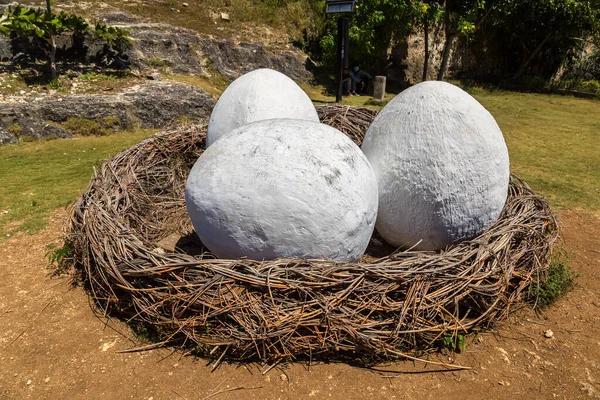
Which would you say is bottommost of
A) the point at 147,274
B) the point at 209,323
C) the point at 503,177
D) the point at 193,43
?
the point at 209,323

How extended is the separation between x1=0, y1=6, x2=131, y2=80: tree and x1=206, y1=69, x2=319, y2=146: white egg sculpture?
6574 millimetres

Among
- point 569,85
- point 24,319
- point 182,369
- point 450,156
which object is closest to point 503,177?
point 450,156

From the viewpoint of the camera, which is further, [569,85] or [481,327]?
[569,85]

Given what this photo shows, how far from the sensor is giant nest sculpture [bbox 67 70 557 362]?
2916 millimetres

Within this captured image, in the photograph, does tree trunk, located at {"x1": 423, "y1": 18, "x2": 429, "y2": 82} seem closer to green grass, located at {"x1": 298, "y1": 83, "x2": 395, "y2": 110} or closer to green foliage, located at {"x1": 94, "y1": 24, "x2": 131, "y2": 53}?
green grass, located at {"x1": 298, "y1": 83, "x2": 395, "y2": 110}

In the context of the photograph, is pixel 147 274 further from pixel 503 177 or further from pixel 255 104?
pixel 503 177

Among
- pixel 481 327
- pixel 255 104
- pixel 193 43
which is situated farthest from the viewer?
pixel 193 43

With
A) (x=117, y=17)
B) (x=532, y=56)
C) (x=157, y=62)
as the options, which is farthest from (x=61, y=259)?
(x=532, y=56)

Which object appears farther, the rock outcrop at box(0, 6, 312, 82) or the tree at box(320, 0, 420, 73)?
the tree at box(320, 0, 420, 73)

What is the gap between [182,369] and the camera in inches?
115

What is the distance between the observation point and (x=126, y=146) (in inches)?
305

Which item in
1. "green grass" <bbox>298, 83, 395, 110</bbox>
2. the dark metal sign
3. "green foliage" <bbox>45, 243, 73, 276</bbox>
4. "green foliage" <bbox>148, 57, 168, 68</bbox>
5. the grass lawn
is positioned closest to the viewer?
"green foliage" <bbox>45, 243, 73, 276</bbox>

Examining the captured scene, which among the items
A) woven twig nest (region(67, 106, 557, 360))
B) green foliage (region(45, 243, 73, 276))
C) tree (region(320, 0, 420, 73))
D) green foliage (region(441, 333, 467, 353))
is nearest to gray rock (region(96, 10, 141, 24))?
tree (region(320, 0, 420, 73))

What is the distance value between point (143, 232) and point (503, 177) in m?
3.52
